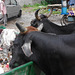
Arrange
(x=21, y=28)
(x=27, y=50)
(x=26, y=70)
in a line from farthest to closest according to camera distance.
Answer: (x=21, y=28), (x=26, y=70), (x=27, y=50)

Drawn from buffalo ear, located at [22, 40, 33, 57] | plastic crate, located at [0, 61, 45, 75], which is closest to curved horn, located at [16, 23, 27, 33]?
buffalo ear, located at [22, 40, 33, 57]

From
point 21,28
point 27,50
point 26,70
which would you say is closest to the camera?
point 27,50

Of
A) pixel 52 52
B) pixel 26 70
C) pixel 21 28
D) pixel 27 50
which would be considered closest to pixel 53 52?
pixel 52 52

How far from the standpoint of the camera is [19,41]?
8.50ft

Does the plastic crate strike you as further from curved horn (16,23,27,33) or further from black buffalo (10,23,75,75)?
curved horn (16,23,27,33)

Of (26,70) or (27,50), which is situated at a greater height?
(27,50)

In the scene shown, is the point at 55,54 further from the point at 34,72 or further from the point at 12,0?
the point at 12,0

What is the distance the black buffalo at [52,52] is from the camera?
216 cm

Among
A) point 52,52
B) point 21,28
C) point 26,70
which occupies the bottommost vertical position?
point 26,70

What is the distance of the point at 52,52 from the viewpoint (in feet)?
7.22

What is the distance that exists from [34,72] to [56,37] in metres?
0.76

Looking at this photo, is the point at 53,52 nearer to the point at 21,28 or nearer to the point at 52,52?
the point at 52,52

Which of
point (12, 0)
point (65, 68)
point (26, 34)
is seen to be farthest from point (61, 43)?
point (12, 0)

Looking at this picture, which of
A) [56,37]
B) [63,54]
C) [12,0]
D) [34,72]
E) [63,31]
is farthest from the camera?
[12,0]
